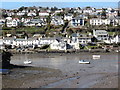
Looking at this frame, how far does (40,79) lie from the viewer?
17062 millimetres

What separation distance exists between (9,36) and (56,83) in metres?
19.4

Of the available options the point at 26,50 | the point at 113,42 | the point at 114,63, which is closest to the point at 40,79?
the point at 114,63

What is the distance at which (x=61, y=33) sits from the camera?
35875mm

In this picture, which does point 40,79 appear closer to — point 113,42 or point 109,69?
point 109,69

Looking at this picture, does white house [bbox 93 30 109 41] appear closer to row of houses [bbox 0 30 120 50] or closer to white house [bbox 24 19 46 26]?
row of houses [bbox 0 30 120 50]

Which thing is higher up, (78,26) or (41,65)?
(78,26)

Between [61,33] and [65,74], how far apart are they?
57.8 ft

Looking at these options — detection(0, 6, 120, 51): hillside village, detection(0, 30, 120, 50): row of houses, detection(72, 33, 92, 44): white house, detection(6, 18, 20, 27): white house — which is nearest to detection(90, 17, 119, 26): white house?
detection(0, 6, 120, 51): hillside village

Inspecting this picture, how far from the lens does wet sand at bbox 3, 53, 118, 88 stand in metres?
15.9

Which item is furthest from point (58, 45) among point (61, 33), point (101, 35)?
point (61, 33)

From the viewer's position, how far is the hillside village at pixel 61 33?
31.1 meters

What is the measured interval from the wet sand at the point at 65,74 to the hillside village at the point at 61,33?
6160 mm

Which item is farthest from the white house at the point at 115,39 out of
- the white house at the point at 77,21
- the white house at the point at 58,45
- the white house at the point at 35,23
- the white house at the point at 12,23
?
the white house at the point at 12,23

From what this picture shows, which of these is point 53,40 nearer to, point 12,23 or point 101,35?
point 101,35
